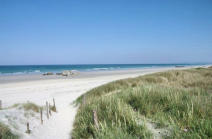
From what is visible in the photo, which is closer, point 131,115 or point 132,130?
point 132,130

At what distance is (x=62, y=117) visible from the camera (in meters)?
8.64

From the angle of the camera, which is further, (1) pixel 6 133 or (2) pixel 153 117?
(1) pixel 6 133

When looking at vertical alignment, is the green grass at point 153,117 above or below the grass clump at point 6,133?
above

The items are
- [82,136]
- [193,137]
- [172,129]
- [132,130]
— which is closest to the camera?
[193,137]

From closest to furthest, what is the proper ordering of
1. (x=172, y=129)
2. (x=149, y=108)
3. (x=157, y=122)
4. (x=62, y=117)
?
(x=172, y=129) → (x=157, y=122) → (x=149, y=108) → (x=62, y=117)

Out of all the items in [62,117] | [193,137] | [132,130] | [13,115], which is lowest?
[62,117]

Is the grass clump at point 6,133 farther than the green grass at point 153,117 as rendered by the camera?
Yes

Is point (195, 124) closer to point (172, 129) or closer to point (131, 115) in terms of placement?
point (172, 129)

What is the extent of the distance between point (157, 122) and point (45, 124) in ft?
18.5

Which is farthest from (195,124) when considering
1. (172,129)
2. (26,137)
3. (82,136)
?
(26,137)

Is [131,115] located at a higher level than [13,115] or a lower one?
higher

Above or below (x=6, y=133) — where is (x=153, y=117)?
above

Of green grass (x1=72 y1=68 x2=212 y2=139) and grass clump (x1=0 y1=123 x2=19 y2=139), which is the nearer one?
green grass (x1=72 y1=68 x2=212 y2=139)

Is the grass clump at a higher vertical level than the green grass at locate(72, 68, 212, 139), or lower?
lower
